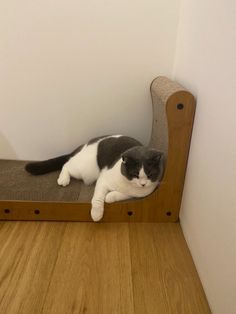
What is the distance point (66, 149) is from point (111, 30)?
708mm

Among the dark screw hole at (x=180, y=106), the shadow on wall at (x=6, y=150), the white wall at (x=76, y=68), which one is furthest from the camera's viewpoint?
the shadow on wall at (x=6, y=150)

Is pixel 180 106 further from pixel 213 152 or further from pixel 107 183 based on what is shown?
pixel 107 183

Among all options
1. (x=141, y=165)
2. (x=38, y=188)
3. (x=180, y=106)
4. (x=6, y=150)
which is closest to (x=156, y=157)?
(x=141, y=165)

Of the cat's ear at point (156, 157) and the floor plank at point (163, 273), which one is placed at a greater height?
the cat's ear at point (156, 157)

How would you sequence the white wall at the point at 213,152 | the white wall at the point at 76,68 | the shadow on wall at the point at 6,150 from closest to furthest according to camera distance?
the white wall at the point at 213,152
the white wall at the point at 76,68
the shadow on wall at the point at 6,150

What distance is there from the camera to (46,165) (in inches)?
57.7

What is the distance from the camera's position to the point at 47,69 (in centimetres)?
144

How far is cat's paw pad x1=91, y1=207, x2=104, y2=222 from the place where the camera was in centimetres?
123

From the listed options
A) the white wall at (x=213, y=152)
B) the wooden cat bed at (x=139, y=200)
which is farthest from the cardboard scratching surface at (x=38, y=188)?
the white wall at (x=213, y=152)

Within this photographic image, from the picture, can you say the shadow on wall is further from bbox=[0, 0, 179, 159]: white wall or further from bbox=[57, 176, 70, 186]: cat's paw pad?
bbox=[57, 176, 70, 186]: cat's paw pad

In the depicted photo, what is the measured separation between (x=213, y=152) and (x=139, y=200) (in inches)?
19.0

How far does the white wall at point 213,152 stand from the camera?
0.76 m

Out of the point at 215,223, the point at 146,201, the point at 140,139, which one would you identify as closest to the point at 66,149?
the point at 140,139

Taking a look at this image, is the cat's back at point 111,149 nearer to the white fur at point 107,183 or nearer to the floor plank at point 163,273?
the white fur at point 107,183
